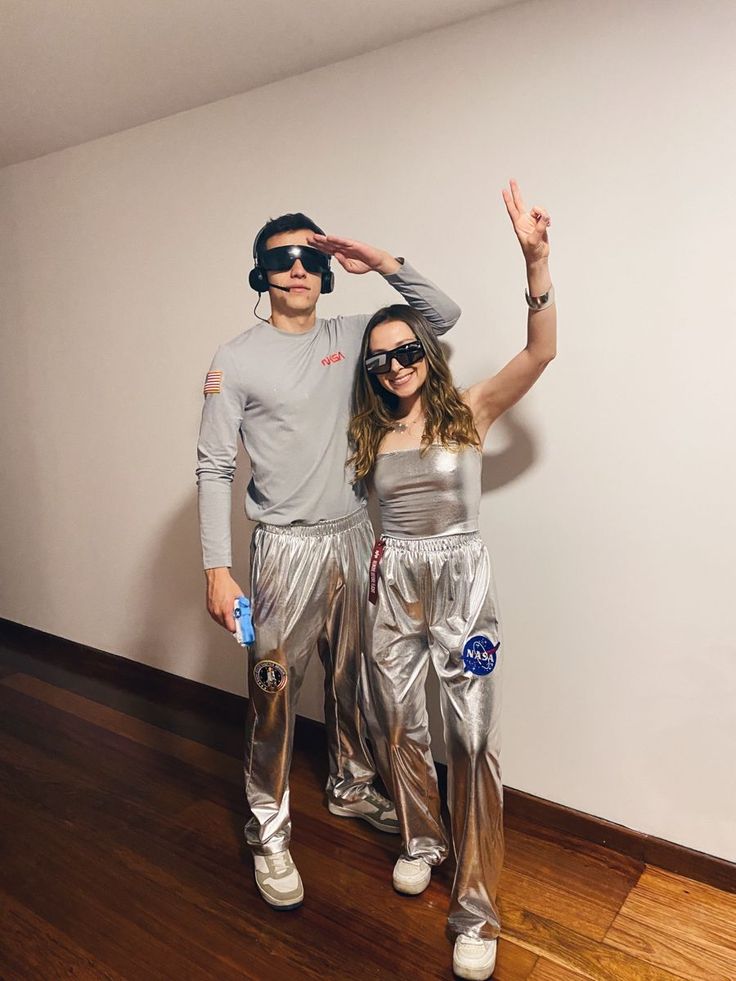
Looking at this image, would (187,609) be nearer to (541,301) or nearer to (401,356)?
(401,356)

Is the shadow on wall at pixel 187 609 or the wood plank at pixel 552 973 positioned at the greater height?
the shadow on wall at pixel 187 609

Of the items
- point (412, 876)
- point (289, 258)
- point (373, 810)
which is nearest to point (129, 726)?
point (373, 810)

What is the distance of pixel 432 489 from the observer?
1.97 m

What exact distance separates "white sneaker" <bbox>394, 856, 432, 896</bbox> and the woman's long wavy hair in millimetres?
1041

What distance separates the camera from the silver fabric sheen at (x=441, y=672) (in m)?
1.88

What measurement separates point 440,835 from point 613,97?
6.33 ft

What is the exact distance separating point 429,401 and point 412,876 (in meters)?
1.21

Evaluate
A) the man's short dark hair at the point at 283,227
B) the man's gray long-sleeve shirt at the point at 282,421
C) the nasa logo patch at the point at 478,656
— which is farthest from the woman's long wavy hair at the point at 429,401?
the nasa logo patch at the point at 478,656

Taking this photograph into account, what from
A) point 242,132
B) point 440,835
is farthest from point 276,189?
point 440,835

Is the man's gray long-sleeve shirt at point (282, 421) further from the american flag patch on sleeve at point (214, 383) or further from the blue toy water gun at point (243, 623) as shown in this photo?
the blue toy water gun at point (243, 623)

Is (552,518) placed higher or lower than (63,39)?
lower

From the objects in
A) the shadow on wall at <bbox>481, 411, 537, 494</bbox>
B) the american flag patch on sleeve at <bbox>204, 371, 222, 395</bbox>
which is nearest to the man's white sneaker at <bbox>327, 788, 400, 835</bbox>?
the shadow on wall at <bbox>481, 411, 537, 494</bbox>

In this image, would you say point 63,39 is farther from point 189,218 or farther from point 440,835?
point 440,835

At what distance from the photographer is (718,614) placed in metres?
2.05
